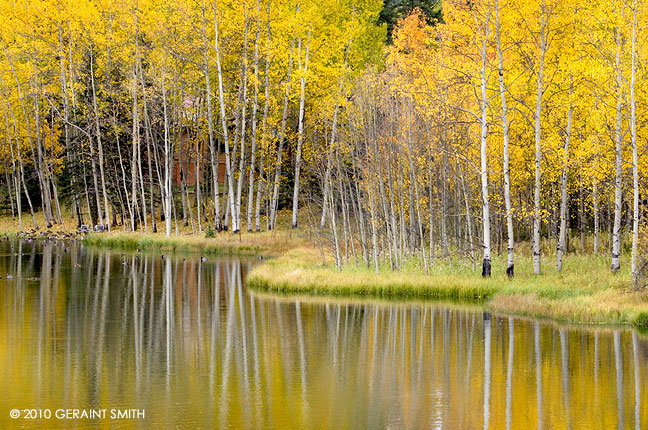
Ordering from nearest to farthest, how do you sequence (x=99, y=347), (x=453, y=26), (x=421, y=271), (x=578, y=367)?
(x=578, y=367), (x=99, y=347), (x=421, y=271), (x=453, y=26)

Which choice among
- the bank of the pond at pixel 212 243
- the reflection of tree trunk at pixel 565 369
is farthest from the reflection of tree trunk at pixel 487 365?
the bank of the pond at pixel 212 243

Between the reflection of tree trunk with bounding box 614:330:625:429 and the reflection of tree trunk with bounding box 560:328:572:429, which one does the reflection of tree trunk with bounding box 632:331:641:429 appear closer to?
the reflection of tree trunk with bounding box 614:330:625:429

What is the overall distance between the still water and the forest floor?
92cm

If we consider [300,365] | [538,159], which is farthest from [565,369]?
[538,159]

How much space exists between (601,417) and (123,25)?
4068 cm

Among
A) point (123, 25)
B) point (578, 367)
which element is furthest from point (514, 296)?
point (123, 25)

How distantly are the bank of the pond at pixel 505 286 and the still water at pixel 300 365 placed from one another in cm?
88

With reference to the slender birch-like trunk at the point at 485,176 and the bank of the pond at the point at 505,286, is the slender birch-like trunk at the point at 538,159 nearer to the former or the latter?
the bank of the pond at the point at 505,286

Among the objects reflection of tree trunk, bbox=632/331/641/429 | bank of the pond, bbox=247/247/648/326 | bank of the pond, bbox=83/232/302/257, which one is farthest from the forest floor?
bank of the pond, bbox=83/232/302/257

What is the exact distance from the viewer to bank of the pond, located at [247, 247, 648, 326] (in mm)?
24203

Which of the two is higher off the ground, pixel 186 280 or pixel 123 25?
pixel 123 25

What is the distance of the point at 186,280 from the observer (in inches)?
1353

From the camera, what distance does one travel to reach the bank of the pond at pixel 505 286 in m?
24.2

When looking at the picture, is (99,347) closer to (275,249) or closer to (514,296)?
(514,296)
